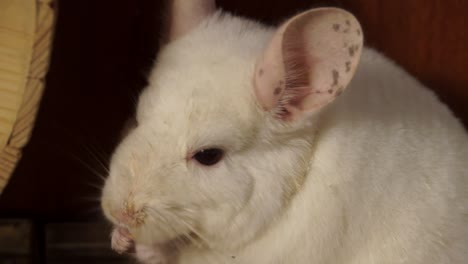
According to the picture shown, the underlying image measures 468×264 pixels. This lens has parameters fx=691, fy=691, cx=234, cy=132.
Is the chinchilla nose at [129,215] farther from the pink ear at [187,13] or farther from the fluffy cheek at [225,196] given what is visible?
the pink ear at [187,13]

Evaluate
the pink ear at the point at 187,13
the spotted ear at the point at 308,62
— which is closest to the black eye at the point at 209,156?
the spotted ear at the point at 308,62

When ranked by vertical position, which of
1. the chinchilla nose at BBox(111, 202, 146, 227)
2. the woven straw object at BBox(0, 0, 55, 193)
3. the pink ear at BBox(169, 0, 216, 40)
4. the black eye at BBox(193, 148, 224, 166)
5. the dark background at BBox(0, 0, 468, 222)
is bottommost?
the dark background at BBox(0, 0, 468, 222)

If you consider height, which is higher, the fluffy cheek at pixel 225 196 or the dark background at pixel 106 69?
the fluffy cheek at pixel 225 196

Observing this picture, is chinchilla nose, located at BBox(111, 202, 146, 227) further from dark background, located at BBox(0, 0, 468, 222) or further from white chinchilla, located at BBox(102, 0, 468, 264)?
dark background, located at BBox(0, 0, 468, 222)

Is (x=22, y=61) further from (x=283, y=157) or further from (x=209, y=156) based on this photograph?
(x=283, y=157)

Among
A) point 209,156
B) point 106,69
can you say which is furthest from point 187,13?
point 106,69

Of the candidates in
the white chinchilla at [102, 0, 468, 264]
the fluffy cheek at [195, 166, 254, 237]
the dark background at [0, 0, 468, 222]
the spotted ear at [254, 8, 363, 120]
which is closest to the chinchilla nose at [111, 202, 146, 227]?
the white chinchilla at [102, 0, 468, 264]
